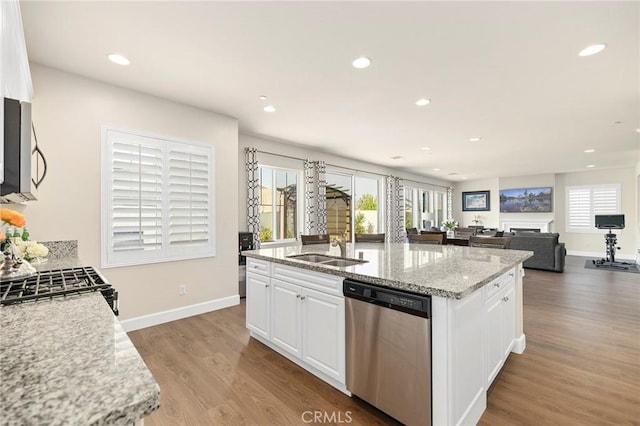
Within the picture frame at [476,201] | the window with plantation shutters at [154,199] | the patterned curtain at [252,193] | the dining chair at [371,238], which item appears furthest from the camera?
the picture frame at [476,201]

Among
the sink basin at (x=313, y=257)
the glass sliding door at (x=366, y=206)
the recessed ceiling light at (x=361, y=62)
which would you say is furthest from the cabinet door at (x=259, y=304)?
the glass sliding door at (x=366, y=206)

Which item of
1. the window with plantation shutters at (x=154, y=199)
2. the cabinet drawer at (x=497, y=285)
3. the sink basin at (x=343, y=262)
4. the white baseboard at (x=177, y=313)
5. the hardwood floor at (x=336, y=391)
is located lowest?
the hardwood floor at (x=336, y=391)

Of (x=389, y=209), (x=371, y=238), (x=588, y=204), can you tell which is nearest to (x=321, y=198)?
(x=371, y=238)

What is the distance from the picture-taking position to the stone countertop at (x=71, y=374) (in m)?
0.52

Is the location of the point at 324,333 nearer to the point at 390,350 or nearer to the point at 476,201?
the point at 390,350

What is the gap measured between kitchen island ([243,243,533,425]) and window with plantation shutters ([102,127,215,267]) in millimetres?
1252

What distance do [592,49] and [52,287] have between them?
413cm

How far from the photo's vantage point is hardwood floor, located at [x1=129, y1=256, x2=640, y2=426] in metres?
1.89

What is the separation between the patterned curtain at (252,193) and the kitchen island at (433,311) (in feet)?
6.66

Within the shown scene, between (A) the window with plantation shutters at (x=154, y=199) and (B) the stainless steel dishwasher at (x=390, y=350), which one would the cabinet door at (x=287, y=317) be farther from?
(A) the window with plantation shutters at (x=154, y=199)

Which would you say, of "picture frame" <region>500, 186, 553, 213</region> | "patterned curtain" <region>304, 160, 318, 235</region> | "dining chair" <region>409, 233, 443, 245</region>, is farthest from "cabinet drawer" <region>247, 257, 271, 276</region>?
"picture frame" <region>500, 186, 553, 213</region>

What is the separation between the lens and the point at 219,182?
4.01 meters

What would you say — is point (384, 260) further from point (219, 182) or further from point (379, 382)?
point (219, 182)

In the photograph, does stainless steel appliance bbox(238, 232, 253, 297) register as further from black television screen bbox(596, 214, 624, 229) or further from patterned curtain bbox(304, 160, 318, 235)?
black television screen bbox(596, 214, 624, 229)
